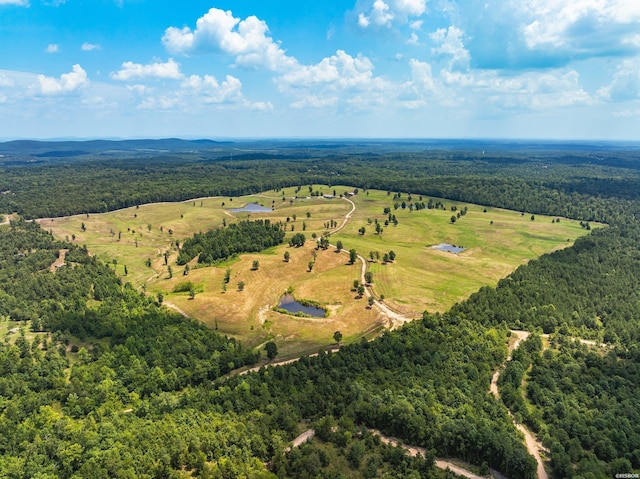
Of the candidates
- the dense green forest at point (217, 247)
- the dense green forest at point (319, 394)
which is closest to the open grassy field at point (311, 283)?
the dense green forest at point (217, 247)

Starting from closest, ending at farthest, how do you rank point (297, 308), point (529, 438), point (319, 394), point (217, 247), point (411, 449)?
1. point (411, 449)
2. point (529, 438)
3. point (319, 394)
4. point (297, 308)
5. point (217, 247)

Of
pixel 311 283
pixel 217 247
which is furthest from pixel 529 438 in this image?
pixel 217 247

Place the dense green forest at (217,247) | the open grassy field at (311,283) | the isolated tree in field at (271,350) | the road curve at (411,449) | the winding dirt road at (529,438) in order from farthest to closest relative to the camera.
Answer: the dense green forest at (217,247) < the open grassy field at (311,283) < the isolated tree in field at (271,350) < the winding dirt road at (529,438) < the road curve at (411,449)

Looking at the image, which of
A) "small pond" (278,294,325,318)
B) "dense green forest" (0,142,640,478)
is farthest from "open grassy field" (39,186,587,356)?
"dense green forest" (0,142,640,478)

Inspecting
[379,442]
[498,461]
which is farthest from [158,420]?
[498,461]

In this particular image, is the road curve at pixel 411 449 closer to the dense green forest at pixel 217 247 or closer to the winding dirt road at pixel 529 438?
the winding dirt road at pixel 529 438

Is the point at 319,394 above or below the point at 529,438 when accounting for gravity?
above

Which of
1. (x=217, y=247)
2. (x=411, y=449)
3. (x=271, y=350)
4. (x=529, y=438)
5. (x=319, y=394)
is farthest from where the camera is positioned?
(x=217, y=247)

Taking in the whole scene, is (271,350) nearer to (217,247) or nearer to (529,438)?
(529,438)
